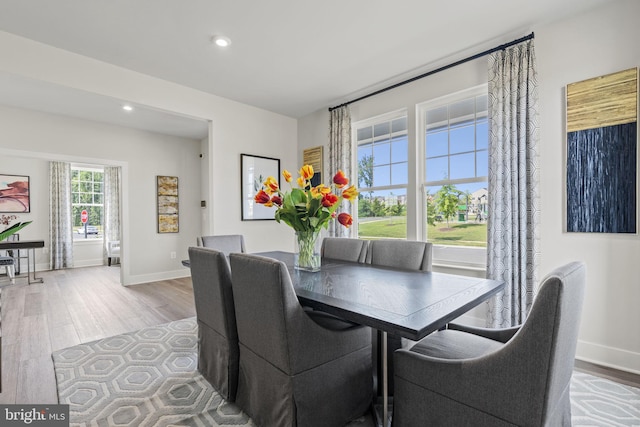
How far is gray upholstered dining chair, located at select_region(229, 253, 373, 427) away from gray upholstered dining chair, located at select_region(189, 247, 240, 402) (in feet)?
0.44

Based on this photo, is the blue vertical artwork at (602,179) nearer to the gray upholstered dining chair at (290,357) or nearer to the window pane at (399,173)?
the window pane at (399,173)

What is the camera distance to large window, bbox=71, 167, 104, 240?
22.5 feet

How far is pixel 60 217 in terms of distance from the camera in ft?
20.4

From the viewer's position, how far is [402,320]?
1.07 m

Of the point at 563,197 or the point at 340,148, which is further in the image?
the point at 340,148

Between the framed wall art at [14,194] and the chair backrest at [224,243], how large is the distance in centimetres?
536

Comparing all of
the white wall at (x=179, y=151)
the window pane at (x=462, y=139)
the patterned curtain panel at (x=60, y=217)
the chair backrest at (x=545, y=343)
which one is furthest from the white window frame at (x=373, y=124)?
the patterned curtain panel at (x=60, y=217)

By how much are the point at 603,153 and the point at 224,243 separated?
10.8 feet

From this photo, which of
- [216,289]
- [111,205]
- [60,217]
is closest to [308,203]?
[216,289]

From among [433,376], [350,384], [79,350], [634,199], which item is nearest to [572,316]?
[433,376]

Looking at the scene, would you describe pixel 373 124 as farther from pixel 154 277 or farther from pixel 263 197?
pixel 154 277

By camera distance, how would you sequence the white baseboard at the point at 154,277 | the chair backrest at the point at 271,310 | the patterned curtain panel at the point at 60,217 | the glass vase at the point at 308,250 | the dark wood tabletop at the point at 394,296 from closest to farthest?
the dark wood tabletop at the point at 394,296, the chair backrest at the point at 271,310, the glass vase at the point at 308,250, the white baseboard at the point at 154,277, the patterned curtain panel at the point at 60,217

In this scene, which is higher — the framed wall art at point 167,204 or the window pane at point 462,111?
the window pane at point 462,111

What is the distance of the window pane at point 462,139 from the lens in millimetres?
3000
